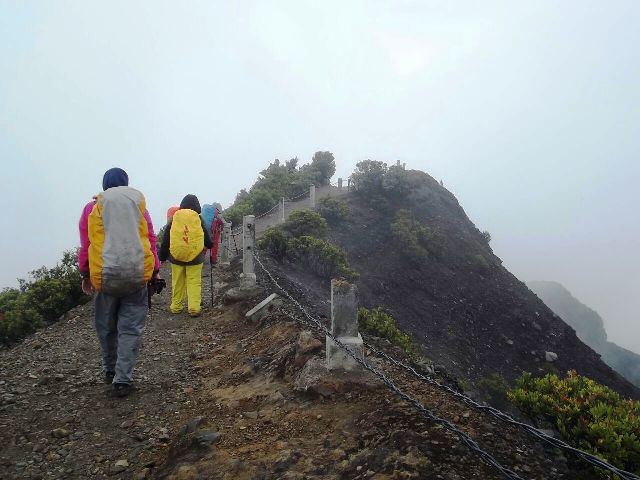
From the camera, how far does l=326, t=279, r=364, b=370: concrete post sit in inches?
150

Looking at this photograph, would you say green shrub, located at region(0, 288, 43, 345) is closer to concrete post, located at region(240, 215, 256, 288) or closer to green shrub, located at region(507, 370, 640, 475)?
concrete post, located at region(240, 215, 256, 288)

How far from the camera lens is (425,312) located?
18359 mm

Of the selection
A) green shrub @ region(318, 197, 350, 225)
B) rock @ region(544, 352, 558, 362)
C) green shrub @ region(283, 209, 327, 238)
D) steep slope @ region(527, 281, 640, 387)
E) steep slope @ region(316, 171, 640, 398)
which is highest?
green shrub @ region(318, 197, 350, 225)

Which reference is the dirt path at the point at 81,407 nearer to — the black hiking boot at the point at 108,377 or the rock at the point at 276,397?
the black hiking boot at the point at 108,377

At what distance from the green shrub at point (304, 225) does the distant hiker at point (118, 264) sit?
39.2ft

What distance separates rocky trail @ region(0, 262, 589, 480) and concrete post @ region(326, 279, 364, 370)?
0.18 meters

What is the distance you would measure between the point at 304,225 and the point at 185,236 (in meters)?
10.3

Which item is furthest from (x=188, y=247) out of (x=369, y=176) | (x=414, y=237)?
(x=369, y=176)

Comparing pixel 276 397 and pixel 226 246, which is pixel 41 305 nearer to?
pixel 226 246

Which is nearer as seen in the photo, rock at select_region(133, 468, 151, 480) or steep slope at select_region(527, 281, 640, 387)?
rock at select_region(133, 468, 151, 480)

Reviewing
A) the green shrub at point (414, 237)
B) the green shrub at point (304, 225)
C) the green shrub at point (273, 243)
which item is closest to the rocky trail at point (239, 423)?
the green shrub at point (273, 243)

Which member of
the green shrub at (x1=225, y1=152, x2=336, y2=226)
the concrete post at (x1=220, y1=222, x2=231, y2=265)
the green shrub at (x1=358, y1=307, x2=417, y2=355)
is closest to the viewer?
the green shrub at (x1=358, y1=307, x2=417, y2=355)

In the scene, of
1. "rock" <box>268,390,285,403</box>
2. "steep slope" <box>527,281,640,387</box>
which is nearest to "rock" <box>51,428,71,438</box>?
"rock" <box>268,390,285,403</box>

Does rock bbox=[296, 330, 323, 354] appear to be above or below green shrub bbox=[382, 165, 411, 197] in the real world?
below
